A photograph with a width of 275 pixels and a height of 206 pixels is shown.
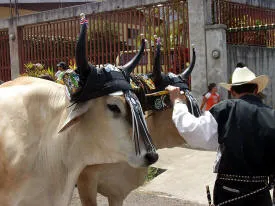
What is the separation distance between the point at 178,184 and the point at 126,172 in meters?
2.62

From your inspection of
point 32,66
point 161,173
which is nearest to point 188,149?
point 161,173

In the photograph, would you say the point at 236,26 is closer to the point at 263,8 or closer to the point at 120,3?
the point at 263,8

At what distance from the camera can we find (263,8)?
10.9 m

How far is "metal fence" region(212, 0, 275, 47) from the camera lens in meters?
8.94

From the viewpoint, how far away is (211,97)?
26.5ft

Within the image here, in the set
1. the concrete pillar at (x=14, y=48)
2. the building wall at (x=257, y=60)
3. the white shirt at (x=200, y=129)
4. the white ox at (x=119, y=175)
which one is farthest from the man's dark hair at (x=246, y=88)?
the concrete pillar at (x=14, y=48)

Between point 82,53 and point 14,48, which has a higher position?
point 14,48

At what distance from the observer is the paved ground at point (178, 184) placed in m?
5.83

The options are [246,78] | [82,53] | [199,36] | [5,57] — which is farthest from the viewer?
[5,57]

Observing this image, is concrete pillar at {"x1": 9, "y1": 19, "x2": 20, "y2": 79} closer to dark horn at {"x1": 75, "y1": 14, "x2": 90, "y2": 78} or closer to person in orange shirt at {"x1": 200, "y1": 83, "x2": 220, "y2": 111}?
person in orange shirt at {"x1": 200, "y1": 83, "x2": 220, "y2": 111}

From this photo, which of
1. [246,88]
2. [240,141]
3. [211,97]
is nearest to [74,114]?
[240,141]

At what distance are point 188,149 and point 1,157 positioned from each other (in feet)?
19.8

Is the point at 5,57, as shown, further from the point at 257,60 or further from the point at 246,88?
the point at 246,88

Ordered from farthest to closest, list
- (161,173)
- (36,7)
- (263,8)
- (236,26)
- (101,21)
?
(36,7) → (263,8) → (101,21) → (236,26) → (161,173)
